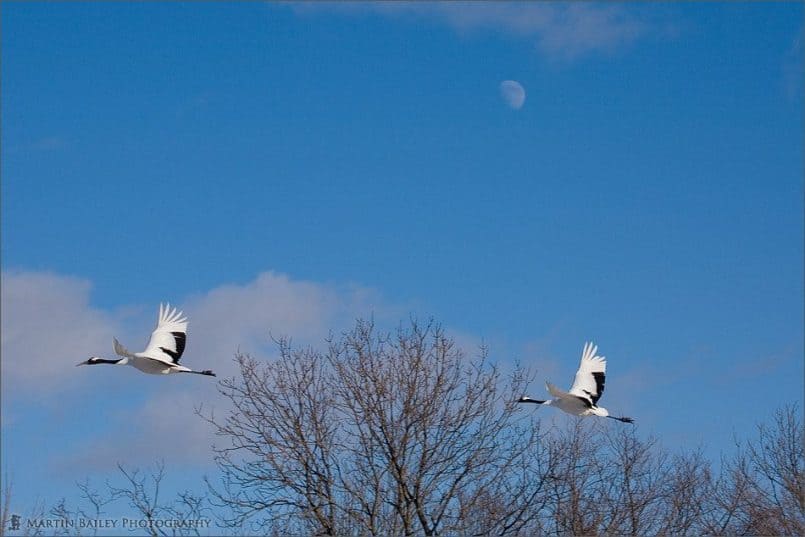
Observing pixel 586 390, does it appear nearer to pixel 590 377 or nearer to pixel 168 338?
pixel 590 377

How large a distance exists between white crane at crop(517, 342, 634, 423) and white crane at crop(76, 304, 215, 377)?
6.08 m

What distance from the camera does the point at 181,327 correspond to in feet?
70.4

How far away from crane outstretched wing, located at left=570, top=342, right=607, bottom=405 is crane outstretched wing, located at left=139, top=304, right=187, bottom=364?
6778 millimetres

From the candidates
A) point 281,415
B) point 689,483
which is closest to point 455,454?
point 281,415

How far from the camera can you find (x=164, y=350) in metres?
20.9

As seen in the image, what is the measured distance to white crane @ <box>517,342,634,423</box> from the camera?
67.6ft

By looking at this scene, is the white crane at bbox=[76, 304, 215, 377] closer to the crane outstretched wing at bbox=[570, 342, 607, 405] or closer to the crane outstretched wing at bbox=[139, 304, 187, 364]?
the crane outstretched wing at bbox=[139, 304, 187, 364]

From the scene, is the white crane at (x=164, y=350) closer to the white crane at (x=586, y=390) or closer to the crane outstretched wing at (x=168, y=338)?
the crane outstretched wing at (x=168, y=338)

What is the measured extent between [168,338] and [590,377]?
7334 mm

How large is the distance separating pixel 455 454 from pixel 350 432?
1.83 metres

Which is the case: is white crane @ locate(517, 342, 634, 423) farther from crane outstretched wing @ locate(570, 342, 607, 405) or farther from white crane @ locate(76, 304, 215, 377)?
white crane @ locate(76, 304, 215, 377)

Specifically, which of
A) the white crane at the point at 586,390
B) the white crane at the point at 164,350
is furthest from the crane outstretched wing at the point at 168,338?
the white crane at the point at 586,390

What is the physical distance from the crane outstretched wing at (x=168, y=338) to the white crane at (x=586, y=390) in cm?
641

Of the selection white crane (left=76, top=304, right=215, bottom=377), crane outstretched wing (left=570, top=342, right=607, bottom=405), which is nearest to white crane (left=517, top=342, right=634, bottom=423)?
crane outstretched wing (left=570, top=342, right=607, bottom=405)
